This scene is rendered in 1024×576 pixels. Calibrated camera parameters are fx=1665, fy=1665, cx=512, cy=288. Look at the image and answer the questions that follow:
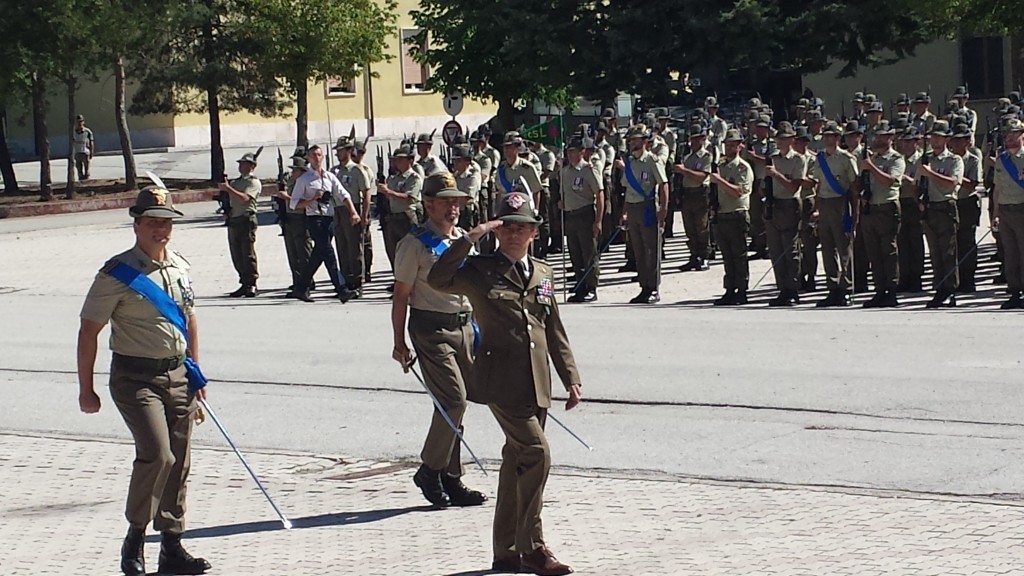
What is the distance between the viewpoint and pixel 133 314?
816 cm

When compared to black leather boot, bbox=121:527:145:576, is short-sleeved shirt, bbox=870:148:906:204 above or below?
above

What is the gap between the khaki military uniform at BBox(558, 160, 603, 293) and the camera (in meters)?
20.3

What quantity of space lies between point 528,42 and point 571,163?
15000mm

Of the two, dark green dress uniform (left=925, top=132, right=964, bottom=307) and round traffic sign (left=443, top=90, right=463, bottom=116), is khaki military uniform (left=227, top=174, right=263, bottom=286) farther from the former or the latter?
round traffic sign (left=443, top=90, right=463, bottom=116)

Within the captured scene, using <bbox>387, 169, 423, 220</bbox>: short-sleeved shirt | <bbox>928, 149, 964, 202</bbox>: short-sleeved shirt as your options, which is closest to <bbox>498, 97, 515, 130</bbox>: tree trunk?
<bbox>387, 169, 423, 220</bbox>: short-sleeved shirt

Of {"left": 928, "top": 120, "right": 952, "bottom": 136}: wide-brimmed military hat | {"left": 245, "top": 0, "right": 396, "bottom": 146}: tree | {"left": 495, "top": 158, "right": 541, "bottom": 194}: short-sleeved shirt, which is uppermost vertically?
{"left": 245, "top": 0, "right": 396, "bottom": 146}: tree

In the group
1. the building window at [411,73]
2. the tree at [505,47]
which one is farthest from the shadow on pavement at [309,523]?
the building window at [411,73]

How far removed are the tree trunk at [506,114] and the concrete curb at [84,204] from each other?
24.4 feet

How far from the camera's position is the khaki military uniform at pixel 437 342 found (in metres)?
9.59

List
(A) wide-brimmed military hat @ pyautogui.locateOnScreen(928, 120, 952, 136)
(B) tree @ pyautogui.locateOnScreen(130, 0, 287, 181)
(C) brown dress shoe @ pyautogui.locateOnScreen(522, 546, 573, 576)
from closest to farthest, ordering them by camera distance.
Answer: (C) brown dress shoe @ pyautogui.locateOnScreen(522, 546, 573, 576) → (A) wide-brimmed military hat @ pyautogui.locateOnScreen(928, 120, 952, 136) → (B) tree @ pyautogui.locateOnScreen(130, 0, 287, 181)

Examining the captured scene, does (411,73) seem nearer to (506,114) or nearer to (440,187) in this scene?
(506,114)

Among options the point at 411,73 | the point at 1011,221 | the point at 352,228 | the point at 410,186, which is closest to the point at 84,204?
the point at 352,228

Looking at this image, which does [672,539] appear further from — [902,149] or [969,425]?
[902,149]

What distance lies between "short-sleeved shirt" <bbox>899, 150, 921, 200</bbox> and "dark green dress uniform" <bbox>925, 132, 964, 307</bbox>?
0.24 meters
